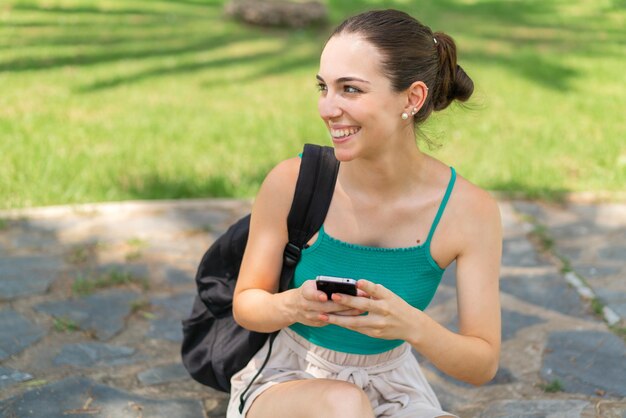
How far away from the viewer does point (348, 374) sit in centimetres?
278

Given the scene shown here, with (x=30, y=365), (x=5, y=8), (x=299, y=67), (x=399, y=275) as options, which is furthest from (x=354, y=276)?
(x=5, y=8)

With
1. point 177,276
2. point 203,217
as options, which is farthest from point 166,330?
point 203,217

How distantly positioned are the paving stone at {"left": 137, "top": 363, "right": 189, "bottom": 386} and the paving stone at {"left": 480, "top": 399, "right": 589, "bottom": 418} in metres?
1.15

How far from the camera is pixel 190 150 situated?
6.31m

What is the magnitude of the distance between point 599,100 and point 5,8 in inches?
264

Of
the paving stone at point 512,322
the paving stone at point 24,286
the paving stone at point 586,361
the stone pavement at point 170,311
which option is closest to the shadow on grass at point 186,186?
the stone pavement at point 170,311

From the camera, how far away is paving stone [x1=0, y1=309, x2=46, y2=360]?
3.66 m

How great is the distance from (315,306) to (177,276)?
218 cm

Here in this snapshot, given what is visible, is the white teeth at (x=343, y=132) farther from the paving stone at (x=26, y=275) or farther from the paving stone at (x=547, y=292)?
the paving stone at (x=26, y=275)

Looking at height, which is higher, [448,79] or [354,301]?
[448,79]

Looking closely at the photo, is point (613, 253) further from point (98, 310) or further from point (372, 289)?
point (372, 289)

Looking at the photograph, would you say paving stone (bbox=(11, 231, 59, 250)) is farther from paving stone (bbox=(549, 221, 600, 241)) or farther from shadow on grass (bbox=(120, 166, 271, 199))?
paving stone (bbox=(549, 221, 600, 241))

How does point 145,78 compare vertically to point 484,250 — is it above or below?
below

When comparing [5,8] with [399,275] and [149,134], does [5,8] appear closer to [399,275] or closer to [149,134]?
[149,134]
